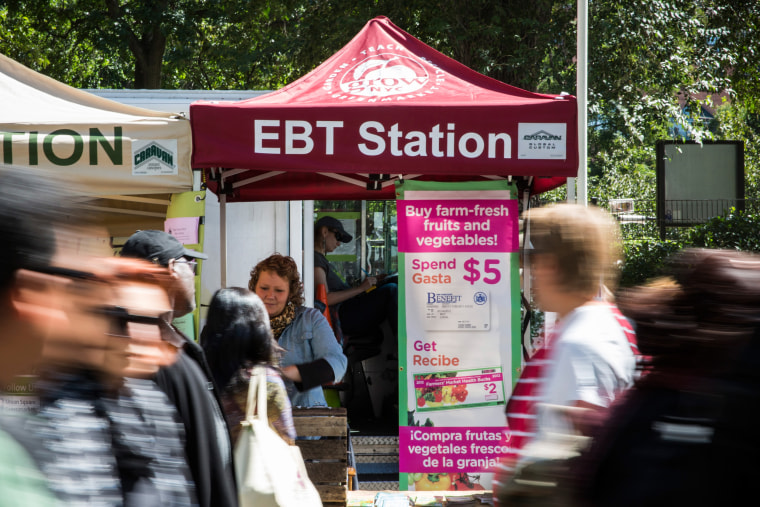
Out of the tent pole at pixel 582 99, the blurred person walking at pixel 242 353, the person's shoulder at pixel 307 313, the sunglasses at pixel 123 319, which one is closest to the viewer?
the sunglasses at pixel 123 319

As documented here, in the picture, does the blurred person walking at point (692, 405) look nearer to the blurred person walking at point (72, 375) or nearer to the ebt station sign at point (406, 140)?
the blurred person walking at point (72, 375)

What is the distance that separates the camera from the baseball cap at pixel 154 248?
8.35 feet

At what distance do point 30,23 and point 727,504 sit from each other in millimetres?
20178

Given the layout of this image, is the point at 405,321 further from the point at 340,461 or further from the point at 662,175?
the point at 662,175

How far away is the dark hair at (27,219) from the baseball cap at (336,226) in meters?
6.07

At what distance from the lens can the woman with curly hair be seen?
4297 millimetres

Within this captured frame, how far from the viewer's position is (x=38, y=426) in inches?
50.3

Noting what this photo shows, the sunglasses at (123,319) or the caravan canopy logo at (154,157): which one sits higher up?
the caravan canopy logo at (154,157)

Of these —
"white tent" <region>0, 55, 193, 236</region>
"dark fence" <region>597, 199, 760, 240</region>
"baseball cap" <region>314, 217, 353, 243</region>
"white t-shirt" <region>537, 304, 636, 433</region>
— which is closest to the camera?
"white t-shirt" <region>537, 304, 636, 433</region>

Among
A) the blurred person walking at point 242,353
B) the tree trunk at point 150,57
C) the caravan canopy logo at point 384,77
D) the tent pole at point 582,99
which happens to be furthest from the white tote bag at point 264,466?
the tree trunk at point 150,57

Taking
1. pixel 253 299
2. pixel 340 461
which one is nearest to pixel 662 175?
pixel 340 461

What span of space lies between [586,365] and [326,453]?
2.19 m

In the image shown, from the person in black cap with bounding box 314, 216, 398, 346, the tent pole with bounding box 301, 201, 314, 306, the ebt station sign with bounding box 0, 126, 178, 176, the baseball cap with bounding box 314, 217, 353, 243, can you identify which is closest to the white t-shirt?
the ebt station sign with bounding box 0, 126, 178, 176

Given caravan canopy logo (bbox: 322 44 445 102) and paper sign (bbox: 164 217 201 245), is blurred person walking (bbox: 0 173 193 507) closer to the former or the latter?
paper sign (bbox: 164 217 201 245)
